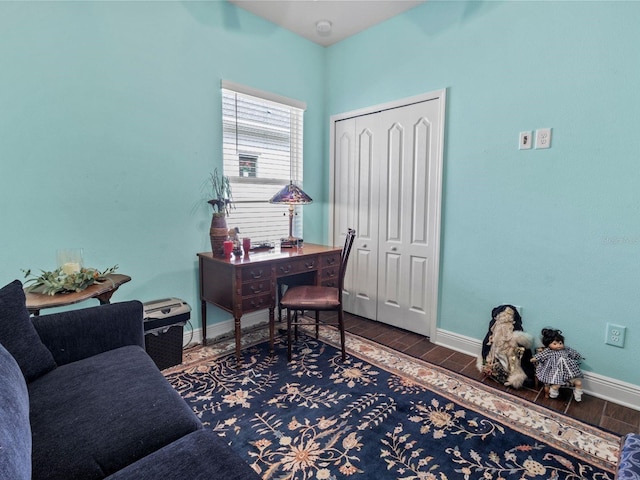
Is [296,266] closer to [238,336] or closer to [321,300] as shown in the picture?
[321,300]

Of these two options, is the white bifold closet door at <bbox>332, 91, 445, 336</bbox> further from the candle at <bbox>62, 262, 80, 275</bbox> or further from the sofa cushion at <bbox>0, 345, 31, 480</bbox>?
the sofa cushion at <bbox>0, 345, 31, 480</bbox>

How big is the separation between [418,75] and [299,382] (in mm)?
2647

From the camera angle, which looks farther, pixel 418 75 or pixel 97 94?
pixel 418 75

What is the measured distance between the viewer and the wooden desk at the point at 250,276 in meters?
2.44

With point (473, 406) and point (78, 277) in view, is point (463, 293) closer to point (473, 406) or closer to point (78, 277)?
point (473, 406)

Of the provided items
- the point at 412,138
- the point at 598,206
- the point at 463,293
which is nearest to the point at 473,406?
the point at 463,293

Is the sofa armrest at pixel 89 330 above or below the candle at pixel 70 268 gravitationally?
below

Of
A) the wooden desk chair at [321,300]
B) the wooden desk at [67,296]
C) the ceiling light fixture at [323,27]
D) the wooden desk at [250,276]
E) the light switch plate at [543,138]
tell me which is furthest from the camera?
the ceiling light fixture at [323,27]

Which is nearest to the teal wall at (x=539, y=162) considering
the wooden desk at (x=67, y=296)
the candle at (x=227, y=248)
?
the candle at (x=227, y=248)

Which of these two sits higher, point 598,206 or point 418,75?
point 418,75

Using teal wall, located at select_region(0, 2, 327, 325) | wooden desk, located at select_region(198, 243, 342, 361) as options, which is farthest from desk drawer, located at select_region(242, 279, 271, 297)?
teal wall, located at select_region(0, 2, 327, 325)

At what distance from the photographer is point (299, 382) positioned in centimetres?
228

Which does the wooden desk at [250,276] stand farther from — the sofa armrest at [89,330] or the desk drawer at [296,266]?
the sofa armrest at [89,330]

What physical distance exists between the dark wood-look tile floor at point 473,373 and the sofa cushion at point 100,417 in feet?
6.46
